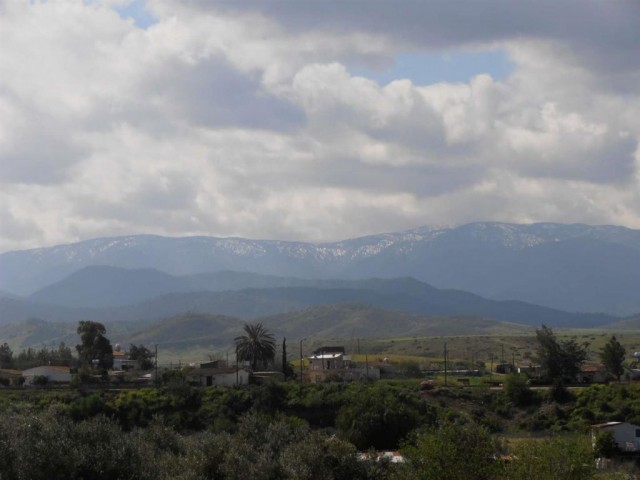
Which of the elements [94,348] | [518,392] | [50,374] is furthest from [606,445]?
[94,348]

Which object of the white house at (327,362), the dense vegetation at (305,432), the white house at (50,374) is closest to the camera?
the dense vegetation at (305,432)

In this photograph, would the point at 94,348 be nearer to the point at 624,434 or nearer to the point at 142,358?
the point at 142,358

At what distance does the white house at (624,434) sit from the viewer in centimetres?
7024

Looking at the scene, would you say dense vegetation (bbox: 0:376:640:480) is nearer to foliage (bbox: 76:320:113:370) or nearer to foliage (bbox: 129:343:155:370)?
foliage (bbox: 76:320:113:370)

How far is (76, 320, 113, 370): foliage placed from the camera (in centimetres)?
12725

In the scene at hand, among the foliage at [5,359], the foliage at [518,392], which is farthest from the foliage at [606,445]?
the foliage at [5,359]

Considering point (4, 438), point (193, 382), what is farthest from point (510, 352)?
point (4, 438)

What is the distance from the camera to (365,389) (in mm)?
89625

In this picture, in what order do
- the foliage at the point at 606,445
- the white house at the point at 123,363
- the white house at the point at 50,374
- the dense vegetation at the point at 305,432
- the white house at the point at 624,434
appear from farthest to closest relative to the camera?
the white house at the point at 123,363 → the white house at the point at 50,374 → the white house at the point at 624,434 → the foliage at the point at 606,445 → the dense vegetation at the point at 305,432

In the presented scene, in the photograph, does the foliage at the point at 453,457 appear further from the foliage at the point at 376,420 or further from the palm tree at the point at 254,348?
the palm tree at the point at 254,348

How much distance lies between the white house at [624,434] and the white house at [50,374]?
62650 millimetres

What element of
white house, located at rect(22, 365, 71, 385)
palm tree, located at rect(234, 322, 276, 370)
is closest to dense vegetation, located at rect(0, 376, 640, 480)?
white house, located at rect(22, 365, 71, 385)

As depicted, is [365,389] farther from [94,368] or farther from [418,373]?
[94,368]

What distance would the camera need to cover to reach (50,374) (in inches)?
4429
